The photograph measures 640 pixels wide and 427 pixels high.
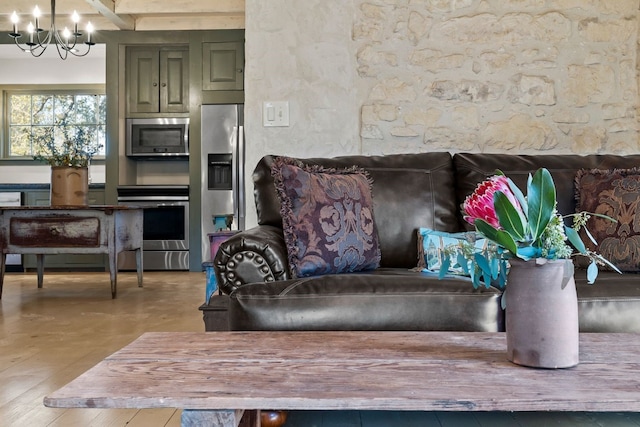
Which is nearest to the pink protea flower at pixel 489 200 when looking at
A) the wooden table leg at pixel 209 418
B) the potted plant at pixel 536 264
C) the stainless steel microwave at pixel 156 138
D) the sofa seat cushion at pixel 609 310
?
the potted plant at pixel 536 264

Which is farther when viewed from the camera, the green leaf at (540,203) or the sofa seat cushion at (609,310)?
the sofa seat cushion at (609,310)

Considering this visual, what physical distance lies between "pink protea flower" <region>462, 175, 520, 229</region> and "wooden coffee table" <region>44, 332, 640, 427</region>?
273 mm

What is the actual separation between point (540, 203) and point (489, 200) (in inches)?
3.5

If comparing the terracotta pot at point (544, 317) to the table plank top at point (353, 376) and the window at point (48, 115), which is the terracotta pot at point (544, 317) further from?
the window at point (48, 115)

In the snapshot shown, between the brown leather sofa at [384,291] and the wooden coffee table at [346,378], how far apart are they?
0.47m

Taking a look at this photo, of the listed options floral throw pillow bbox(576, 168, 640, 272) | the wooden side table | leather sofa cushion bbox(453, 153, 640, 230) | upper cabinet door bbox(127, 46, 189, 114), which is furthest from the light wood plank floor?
upper cabinet door bbox(127, 46, 189, 114)

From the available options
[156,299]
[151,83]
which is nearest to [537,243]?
[156,299]

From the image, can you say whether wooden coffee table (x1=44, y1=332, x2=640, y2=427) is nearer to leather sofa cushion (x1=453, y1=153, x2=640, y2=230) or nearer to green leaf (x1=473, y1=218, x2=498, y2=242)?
green leaf (x1=473, y1=218, x2=498, y2=242)

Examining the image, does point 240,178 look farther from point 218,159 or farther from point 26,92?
point 26,92

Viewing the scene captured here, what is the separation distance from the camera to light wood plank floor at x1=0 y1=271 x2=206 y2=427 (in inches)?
75.5

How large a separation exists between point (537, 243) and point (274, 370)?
53 centimetres

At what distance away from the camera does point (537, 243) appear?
1059mm

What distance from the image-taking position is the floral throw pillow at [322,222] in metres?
2.04

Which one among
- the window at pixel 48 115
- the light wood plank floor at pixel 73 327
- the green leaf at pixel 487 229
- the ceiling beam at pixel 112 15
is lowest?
the light wood plank floor at pixel 73 327
